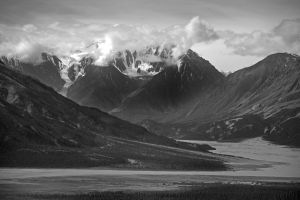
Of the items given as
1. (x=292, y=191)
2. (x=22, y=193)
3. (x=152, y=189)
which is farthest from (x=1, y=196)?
(x=292, y=191)

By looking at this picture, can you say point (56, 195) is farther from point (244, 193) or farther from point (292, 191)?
point (292, 191)

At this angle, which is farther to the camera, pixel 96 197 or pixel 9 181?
pixel 9 181

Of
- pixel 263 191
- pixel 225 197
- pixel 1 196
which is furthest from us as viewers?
pixel 263 191

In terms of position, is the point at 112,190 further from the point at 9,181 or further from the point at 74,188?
the point at 9,181

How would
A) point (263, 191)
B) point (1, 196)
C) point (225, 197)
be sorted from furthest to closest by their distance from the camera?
1. point (263, 191)
2. point (225, 197)
3. point (1, 196)

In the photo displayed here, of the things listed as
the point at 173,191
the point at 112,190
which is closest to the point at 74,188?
the point at 112,190

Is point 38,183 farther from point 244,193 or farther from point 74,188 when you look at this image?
point 244,193

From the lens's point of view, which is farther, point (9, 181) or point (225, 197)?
point (9, 181)
